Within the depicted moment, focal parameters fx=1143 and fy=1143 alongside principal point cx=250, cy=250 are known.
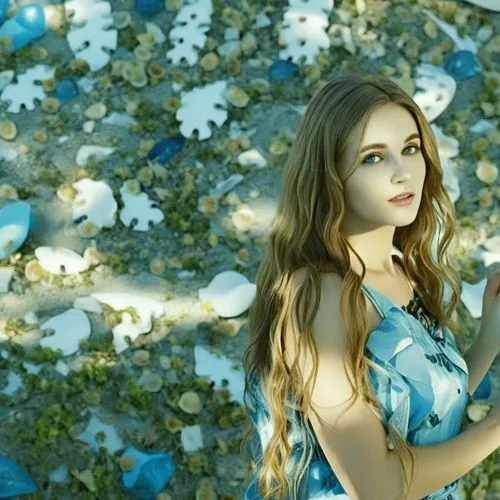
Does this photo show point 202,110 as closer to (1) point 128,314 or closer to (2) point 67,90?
(2) point 67,90

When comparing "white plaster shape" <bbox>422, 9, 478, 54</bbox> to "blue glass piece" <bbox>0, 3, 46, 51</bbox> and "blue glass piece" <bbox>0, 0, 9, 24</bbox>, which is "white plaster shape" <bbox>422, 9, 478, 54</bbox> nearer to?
"blue glass piece" <bbox>0, 3, 46, 51</bbox>

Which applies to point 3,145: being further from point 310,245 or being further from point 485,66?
point 310,245

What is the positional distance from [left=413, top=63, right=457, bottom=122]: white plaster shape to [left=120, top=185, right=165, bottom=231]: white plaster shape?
915 millimetres

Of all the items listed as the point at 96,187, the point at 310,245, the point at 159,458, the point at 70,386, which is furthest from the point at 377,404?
the point at 96,187

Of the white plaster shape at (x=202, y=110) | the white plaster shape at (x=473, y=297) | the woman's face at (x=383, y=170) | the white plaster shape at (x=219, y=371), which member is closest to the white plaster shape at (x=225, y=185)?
the white plaster shape at (x=202, y=110)

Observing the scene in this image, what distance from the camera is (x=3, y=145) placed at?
361 cm

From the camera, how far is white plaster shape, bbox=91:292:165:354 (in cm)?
320

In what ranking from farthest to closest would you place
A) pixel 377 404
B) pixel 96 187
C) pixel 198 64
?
pixel 198 64 < pixel 96 187 < pixel 377 404

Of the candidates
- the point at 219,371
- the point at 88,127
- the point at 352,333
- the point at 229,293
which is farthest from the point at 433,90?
the point at 352,333

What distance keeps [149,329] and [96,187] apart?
512 millimetres

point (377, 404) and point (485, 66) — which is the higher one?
point (377, 404)

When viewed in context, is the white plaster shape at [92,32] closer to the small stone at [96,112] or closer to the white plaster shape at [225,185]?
the small stone at [96,112]

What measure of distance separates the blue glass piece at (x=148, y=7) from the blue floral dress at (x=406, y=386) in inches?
81.8

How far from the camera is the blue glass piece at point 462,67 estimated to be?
12.3 ft
